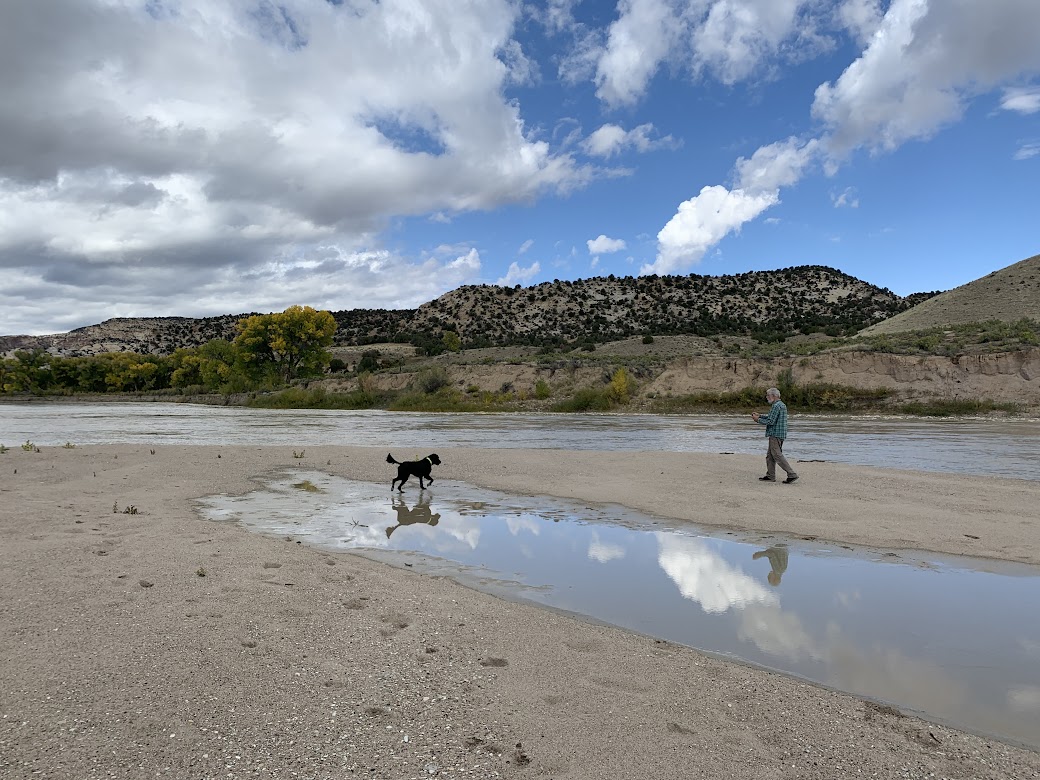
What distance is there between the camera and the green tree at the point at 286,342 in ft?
218

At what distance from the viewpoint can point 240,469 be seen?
49.0 feet

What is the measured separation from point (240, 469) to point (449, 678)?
1214cm

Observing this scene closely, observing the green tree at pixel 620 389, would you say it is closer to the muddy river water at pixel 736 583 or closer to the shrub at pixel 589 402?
the shrub at pixel 589 402

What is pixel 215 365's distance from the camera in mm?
76250

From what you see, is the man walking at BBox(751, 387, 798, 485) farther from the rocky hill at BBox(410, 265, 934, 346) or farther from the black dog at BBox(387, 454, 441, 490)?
the rocky hill at BBox(410, 265, 934, 346)

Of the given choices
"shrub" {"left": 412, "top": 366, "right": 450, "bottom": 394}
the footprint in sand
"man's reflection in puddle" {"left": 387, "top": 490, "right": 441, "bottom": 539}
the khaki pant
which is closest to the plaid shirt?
the khaki pant

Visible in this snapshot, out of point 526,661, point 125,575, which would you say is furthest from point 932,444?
point 125,575

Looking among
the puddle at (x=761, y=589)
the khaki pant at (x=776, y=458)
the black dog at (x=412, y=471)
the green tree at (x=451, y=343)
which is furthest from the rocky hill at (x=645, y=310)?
the puddle at (x=761, y=589)

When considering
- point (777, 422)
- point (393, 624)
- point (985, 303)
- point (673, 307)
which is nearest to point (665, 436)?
point (777, 422)

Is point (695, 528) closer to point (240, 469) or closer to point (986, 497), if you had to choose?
point (986, 497)

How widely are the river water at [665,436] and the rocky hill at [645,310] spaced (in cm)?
3624

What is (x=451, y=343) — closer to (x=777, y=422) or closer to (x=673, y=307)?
(x=673, y=307)

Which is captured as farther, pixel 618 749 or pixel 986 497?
pixel 986 497

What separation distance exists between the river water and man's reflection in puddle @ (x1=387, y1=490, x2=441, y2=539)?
9.65 m
